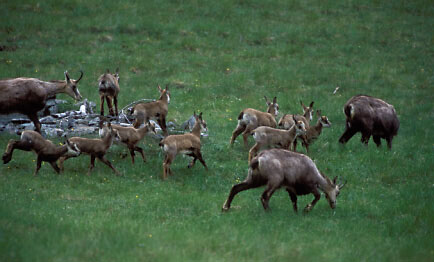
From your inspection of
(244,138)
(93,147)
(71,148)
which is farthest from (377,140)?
(71,148)

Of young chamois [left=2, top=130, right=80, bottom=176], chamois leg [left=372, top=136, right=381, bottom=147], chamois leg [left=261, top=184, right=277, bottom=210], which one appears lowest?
chamois leg [left=372, top=136, right=381, bottom=147]

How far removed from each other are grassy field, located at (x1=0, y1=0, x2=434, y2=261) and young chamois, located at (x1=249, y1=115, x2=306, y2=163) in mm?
767

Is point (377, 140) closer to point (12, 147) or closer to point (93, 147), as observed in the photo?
point (93, 147)

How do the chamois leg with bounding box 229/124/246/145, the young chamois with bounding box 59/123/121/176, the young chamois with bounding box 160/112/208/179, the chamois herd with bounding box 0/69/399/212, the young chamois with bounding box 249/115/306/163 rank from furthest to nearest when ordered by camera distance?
the chamois leg with bounding box 229/124/246/145 → the young chamois with bounding box 249/115/306/163 → the young chamois with bounding box 160/112/208/179 → the young chamois with bounding box 59/123/121/176 → the chamois herd with bounding box 0/69/399/212

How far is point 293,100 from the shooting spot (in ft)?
78.2

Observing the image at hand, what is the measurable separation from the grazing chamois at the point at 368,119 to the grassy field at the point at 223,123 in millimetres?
476

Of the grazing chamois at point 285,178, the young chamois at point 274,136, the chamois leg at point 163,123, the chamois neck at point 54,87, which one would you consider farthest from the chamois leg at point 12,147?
the young chamois at point 274,136

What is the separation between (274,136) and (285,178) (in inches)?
153

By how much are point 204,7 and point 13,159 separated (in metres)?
19.3

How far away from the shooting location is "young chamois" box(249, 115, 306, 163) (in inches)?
632

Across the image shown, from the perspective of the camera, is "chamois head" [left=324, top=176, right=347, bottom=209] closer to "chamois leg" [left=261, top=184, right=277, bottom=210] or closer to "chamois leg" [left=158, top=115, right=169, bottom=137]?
"chamois leg" [left=261, top=184, right=277, bottom=210]

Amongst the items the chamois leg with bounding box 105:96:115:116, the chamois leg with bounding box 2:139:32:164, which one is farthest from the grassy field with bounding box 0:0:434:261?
the chamois leg with bounding box 105:96:115:116

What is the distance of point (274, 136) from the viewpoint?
16.1 m

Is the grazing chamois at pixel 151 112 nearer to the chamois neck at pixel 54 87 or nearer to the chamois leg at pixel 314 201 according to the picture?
the chamois neck at pixel 54 87
